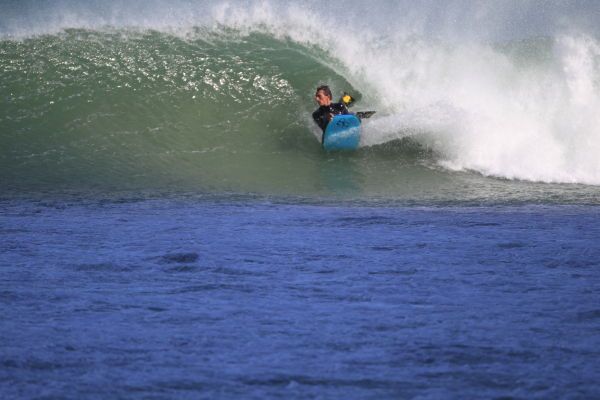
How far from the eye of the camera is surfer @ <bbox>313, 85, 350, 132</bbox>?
12.9m

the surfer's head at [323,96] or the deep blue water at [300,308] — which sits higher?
the surfer's head at [323,96]

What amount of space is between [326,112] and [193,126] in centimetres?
225

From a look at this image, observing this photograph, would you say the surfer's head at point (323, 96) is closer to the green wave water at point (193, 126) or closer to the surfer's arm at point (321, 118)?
the surfer's arm at point (321, 118)

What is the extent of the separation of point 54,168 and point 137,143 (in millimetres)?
1691

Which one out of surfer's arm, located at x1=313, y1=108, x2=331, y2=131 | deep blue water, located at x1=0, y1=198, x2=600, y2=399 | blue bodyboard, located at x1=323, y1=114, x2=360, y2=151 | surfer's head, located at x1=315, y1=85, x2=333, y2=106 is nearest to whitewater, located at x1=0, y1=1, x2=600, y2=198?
blue bodyboard, located at x1=323, y1=114, x2=360, y2=151

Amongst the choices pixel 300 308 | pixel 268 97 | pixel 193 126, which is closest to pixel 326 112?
pixel 268 97

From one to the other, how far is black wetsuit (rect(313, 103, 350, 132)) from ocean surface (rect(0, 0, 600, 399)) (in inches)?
21.4

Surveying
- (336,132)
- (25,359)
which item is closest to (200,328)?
(25,359)

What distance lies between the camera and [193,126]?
13.6 m

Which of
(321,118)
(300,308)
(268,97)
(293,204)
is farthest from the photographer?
(268,97)

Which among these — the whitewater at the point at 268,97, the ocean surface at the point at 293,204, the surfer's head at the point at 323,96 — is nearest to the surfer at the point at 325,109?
the surfer's head at the point at 323,96

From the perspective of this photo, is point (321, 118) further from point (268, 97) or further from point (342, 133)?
point (268, 97)

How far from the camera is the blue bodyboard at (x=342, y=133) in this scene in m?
12.6

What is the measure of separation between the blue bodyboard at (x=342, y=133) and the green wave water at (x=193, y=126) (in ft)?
0.71
